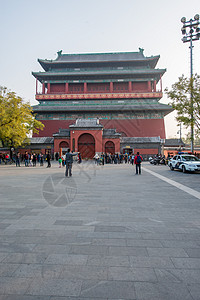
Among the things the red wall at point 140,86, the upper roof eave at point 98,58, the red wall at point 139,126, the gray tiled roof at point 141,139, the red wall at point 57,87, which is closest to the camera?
the gray tiled roof at point 141,139

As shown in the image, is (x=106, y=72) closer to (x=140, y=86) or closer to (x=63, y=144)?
(x=140, y=86)

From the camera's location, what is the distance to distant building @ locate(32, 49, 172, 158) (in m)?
33.4

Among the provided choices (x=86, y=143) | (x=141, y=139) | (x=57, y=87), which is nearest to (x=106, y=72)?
(x=57, y=87)

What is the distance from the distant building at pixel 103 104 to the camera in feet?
109

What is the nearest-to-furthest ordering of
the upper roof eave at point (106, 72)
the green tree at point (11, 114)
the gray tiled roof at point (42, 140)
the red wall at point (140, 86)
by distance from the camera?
the green tree at point (11, 114) < the gray tiled roof at point (42, 140) < the upper roof eave at point (106, 72) < the red wall at point (140, 86)

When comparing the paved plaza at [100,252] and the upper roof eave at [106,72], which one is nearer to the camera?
the paved plaza at [100,252]

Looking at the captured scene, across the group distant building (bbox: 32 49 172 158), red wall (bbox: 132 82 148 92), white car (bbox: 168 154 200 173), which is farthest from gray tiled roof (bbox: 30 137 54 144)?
white car (bbox: 168 154 200 173)

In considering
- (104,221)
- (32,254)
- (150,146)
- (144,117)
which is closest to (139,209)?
(104,221)

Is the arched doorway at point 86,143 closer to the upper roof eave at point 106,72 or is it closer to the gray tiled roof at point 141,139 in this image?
the gray tiled roof at point 141,139

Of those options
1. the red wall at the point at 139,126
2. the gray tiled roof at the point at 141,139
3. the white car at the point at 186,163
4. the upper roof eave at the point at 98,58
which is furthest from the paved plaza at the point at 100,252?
the upper roof eave at the point at 98,58

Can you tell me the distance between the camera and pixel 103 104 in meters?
37.2

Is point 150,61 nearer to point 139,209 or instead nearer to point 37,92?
point 37,92

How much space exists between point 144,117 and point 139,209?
33.9 meters

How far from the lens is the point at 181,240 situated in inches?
128
